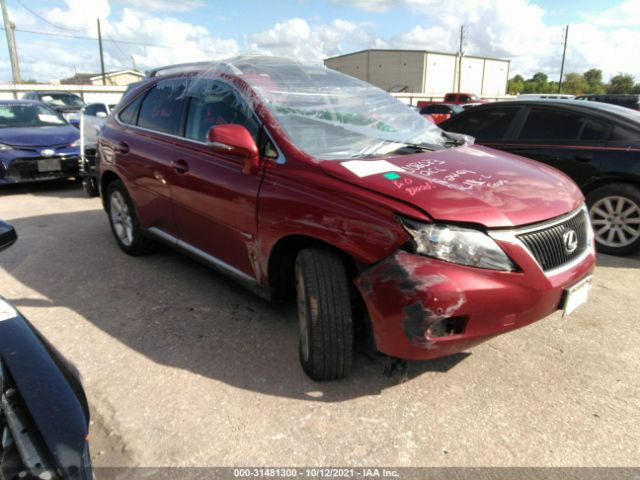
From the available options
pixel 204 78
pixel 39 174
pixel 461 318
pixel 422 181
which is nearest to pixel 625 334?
pixel 461 318

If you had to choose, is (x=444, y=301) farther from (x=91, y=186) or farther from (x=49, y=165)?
(x=49, y=165)

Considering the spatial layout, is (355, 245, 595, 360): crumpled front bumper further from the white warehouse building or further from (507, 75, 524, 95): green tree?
(507, 75, 524, 95): green tree

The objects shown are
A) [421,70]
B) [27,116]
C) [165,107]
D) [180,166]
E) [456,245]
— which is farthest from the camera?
[421,70]

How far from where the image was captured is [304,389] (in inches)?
103

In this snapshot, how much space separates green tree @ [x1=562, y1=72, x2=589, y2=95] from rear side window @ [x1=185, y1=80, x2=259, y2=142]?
88.9m

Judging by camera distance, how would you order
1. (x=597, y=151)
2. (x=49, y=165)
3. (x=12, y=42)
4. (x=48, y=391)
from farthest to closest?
(x=12, y=42)
(x=49, y=165)
(x=597, y=151)
(x=48, y=391)

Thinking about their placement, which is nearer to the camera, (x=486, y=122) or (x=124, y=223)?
(x=124, y=223)

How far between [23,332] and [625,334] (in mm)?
3515

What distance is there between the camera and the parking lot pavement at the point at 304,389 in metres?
2.19

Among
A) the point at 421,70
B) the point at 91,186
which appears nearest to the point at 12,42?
the point at 91,186

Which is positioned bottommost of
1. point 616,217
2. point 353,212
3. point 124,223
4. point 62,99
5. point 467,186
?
point 124,223

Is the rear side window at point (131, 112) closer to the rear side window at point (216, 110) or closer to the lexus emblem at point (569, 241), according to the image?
the rear side window at point (216, 110)

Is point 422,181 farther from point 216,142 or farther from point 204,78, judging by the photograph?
point 204,78

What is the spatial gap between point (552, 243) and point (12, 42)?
30.0 metres
